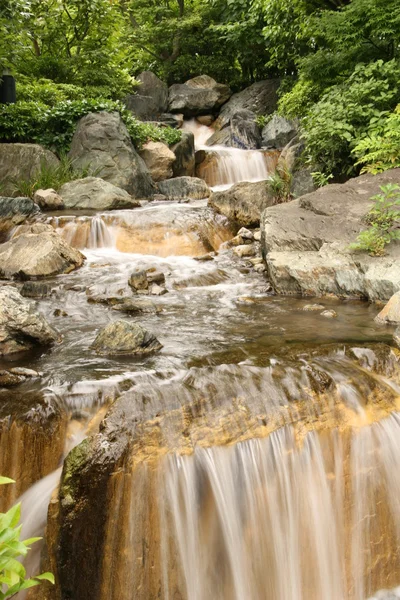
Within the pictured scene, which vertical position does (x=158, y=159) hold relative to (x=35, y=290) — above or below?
above

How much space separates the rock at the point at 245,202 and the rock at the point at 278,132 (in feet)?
18.9

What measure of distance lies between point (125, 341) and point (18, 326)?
1011mm

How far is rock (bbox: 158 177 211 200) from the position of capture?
42.3ft

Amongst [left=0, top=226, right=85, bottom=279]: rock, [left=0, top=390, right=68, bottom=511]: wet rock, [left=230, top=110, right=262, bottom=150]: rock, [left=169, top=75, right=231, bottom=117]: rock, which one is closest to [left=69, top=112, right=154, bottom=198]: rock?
[left=230, top=110, right=262, bottom=150]: rock

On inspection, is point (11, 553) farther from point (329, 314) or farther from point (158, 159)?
point (158, 159)

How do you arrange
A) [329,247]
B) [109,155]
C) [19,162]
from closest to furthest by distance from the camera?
[329,247]
[19,162]
[109,155]

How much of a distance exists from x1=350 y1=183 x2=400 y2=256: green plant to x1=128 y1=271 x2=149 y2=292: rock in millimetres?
2794

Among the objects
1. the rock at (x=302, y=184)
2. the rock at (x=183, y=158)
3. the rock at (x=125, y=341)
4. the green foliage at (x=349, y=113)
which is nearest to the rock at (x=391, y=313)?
the rock at (x=125, y=341)

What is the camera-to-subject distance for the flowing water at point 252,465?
3184 mm

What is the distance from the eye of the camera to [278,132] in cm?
1609

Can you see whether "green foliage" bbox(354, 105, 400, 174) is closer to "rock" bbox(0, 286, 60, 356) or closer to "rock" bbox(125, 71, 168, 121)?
"rock" bbox(0, 286, 60, 356)

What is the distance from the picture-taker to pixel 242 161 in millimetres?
15070

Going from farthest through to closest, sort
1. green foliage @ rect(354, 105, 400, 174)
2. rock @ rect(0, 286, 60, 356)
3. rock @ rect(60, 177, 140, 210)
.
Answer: rock @ rect(60, 177, 140, 210) → green foliage @ rect(354, 105, 400, 174) → rock @ rect(0, 286, 60, 356)

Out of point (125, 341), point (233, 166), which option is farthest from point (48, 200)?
point (125, 341)
